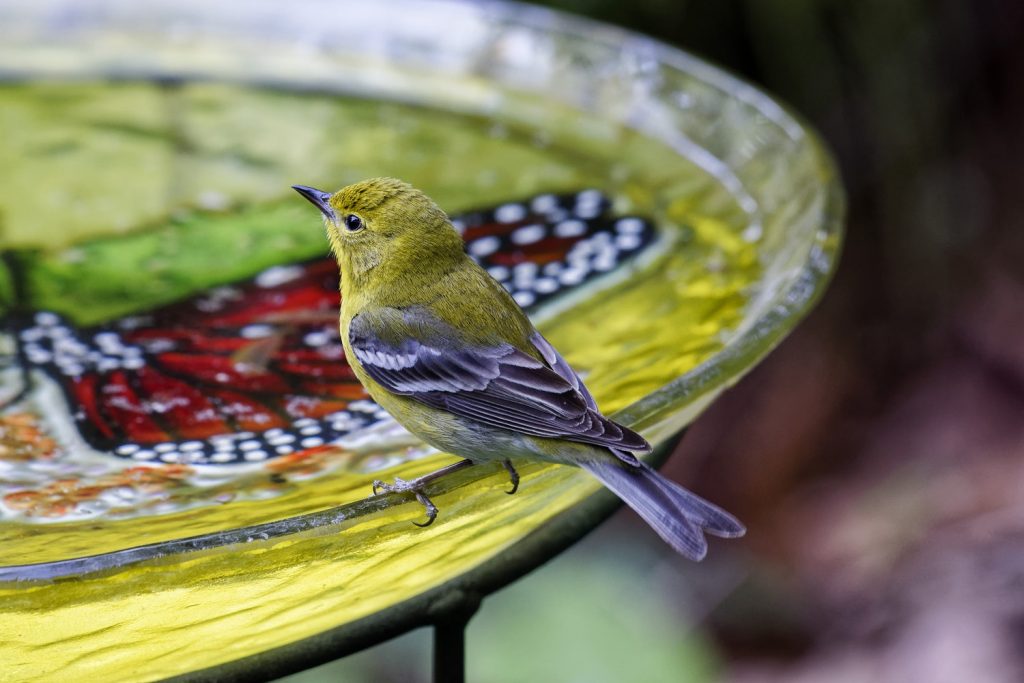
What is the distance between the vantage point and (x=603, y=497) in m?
1.92

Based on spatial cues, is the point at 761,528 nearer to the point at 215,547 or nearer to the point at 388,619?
the point at 388,619

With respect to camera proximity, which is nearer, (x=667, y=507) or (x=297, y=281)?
(x=667, y=507)

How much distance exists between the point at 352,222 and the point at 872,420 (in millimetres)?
2984

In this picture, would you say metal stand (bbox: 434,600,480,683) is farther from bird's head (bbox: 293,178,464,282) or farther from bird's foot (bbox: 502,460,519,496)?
bird's head (bbox: 293,178,464,282)

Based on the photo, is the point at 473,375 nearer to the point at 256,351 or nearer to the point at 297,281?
the point at 256,351

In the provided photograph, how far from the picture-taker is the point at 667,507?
5.64ft

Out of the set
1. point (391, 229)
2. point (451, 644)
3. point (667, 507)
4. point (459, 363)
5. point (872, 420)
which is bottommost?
point (872, 420)

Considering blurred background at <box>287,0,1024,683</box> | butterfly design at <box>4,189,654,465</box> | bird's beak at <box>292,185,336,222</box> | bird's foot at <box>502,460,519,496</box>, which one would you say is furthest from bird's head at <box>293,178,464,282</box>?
blurred background at <box>287,0,1024,683</box>

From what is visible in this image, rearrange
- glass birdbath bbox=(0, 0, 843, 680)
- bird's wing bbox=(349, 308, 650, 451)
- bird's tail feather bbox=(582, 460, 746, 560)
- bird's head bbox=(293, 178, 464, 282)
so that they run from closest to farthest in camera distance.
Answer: glass birdbath bbox=(0, 0, 843, 680) < bird's tail feather bbox=(582, 460, 746, 560) < bird's wing bbox=(349, 308, 650, 451) < bird's head bbox=(293, 178, 464, 282)

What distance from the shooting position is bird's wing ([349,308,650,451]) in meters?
1.84

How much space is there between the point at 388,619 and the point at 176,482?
32cm

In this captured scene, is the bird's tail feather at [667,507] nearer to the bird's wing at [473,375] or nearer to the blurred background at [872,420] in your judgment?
the bird's wing at [473,375]

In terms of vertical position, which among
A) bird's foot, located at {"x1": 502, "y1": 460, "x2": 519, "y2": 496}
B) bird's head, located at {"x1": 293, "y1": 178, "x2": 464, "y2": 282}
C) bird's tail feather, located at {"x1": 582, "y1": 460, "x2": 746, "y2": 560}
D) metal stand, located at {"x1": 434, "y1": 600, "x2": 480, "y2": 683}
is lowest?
metal stand, located at {"x1": 434, "y1": 600, "x2": 480, "y2": 683}

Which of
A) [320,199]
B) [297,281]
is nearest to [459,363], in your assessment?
[320,199]
